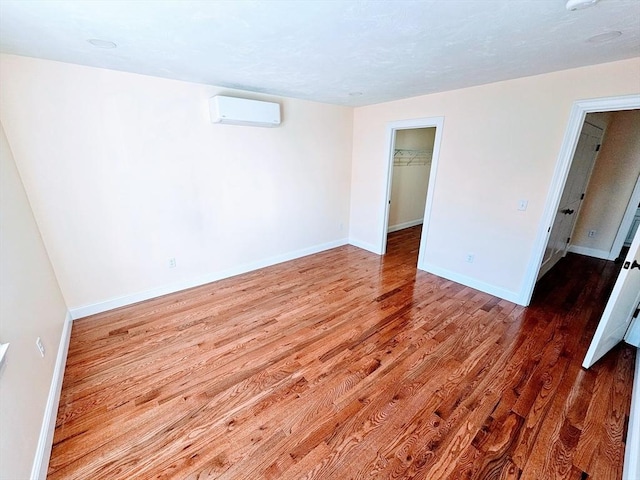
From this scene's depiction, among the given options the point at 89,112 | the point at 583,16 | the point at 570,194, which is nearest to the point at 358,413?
the point at 583,16

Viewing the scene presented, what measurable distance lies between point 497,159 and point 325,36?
2.30 metres

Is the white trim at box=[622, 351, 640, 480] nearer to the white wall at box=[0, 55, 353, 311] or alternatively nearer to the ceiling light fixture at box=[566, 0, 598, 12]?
the ceiling light fixture at box=[566, 0, 598, 12]

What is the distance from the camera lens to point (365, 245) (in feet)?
15.5

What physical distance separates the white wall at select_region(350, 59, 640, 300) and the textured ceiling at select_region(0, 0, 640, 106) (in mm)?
196

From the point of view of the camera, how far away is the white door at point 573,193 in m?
3.21

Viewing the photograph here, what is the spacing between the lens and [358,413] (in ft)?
5.63

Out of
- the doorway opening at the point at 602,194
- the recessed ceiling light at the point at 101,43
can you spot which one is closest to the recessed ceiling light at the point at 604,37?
the doorway opening at the point at 602,194

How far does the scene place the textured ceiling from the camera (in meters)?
1.38

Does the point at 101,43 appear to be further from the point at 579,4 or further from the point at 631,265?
the point at 631,265

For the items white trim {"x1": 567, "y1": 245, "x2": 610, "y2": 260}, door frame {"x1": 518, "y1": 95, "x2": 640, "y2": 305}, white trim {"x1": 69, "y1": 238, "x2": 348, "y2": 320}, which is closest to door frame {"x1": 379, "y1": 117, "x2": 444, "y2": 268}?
door frame {"x1": 518, "y1": 95, "x2": 640, "y2": 305}

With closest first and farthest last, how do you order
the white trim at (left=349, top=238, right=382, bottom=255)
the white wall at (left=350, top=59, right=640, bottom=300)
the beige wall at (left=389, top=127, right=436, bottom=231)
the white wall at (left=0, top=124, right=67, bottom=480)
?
1. the white wall at (left=0, top=124, right=67, bottom=480)
2. the white wall at (left=350, top=59, right=640, bottom=300)
3. the white trim at (left=349, top=238, right=382, bottom=255)
4. the beige wall at (left=389, top=127, right=436, bottom=231)

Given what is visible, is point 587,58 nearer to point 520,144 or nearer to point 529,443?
point 520,144

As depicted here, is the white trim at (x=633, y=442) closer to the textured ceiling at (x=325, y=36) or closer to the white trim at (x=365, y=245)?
the textured ceiling at (x=325, y=36)

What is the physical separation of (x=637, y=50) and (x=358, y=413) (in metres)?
3.19
